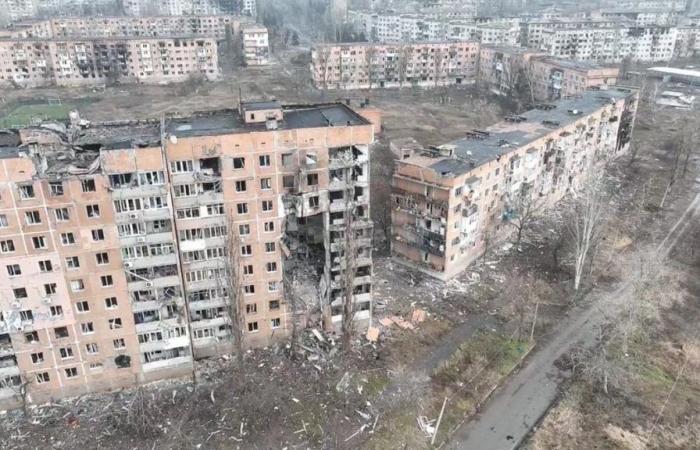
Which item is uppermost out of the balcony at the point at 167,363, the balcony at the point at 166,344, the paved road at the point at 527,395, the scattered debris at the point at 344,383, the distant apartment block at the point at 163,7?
the distant apartment block at the point at 163,7

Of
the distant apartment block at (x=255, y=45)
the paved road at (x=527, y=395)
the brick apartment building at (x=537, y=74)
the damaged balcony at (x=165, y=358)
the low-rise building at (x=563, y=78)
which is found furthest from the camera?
the distant apartment block at (x=255, y=45)

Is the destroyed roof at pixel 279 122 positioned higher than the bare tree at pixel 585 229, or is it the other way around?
the destroyed roof at pixel 279 122

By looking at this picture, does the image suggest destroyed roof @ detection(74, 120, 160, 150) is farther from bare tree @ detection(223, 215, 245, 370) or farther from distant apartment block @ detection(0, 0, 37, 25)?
distant apartment block @ detection(0, 0, 37, 25)

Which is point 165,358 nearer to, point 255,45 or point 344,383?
point 344,383

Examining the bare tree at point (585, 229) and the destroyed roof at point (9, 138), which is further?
the bare tree at point (585, 229)

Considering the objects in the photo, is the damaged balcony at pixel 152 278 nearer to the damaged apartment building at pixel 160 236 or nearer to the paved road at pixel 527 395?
the damaged apartment building at pixel 160 236

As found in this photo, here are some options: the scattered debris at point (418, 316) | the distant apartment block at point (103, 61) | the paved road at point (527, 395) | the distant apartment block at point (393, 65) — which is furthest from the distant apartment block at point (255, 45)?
the paved road at point (527, 395)

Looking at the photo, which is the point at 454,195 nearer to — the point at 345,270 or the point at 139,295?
Result: the point at 345,270
